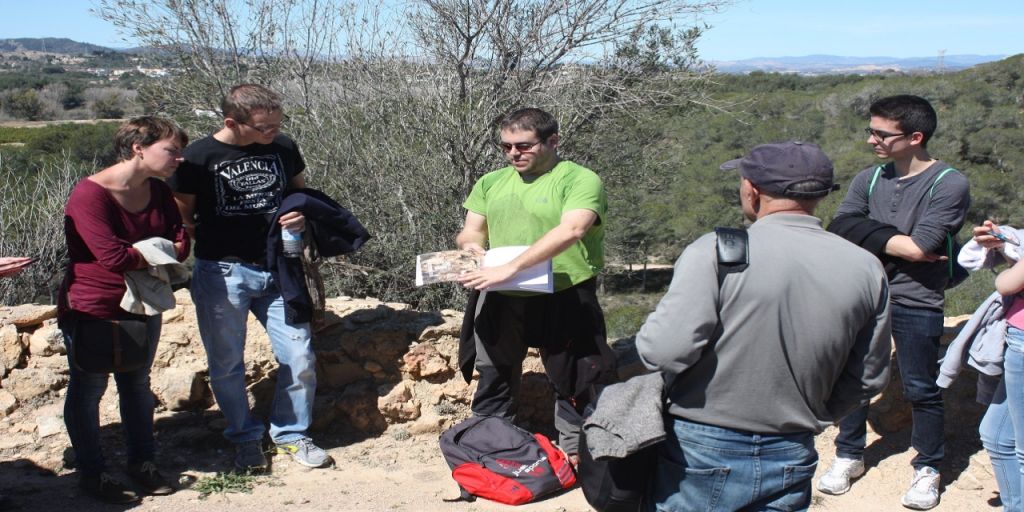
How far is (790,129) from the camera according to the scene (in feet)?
91.7

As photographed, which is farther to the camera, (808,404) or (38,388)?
(38,388)

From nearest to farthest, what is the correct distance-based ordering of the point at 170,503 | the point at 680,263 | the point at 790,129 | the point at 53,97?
the point at 680,263 < the point at 170,503 < the point at 790,129 < the point at 53,97

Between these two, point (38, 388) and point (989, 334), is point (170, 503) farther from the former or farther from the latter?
point (989, 334)

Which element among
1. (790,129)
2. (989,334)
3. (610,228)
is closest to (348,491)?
(989,334)

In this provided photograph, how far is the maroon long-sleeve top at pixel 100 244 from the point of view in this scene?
11.4ft

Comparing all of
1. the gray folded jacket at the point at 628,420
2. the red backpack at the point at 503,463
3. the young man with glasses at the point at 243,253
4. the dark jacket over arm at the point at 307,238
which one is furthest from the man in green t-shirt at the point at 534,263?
the gray folded jacket at the point at 628,420

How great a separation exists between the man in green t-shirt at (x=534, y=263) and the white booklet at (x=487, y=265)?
5 cm

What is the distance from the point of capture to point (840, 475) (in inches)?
164

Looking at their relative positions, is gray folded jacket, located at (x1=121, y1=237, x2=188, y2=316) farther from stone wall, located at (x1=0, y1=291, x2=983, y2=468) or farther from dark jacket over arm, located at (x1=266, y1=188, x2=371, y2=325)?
stone wall, located at (x1=0, y1=291, x2=983, y2=468)

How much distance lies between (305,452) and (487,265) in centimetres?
135

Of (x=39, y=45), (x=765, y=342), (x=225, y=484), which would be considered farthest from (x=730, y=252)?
(x=39, y=45)

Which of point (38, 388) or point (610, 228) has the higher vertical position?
point (38, 388)

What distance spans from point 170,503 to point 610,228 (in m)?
10.8

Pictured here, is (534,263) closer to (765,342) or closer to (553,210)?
(553,210)
